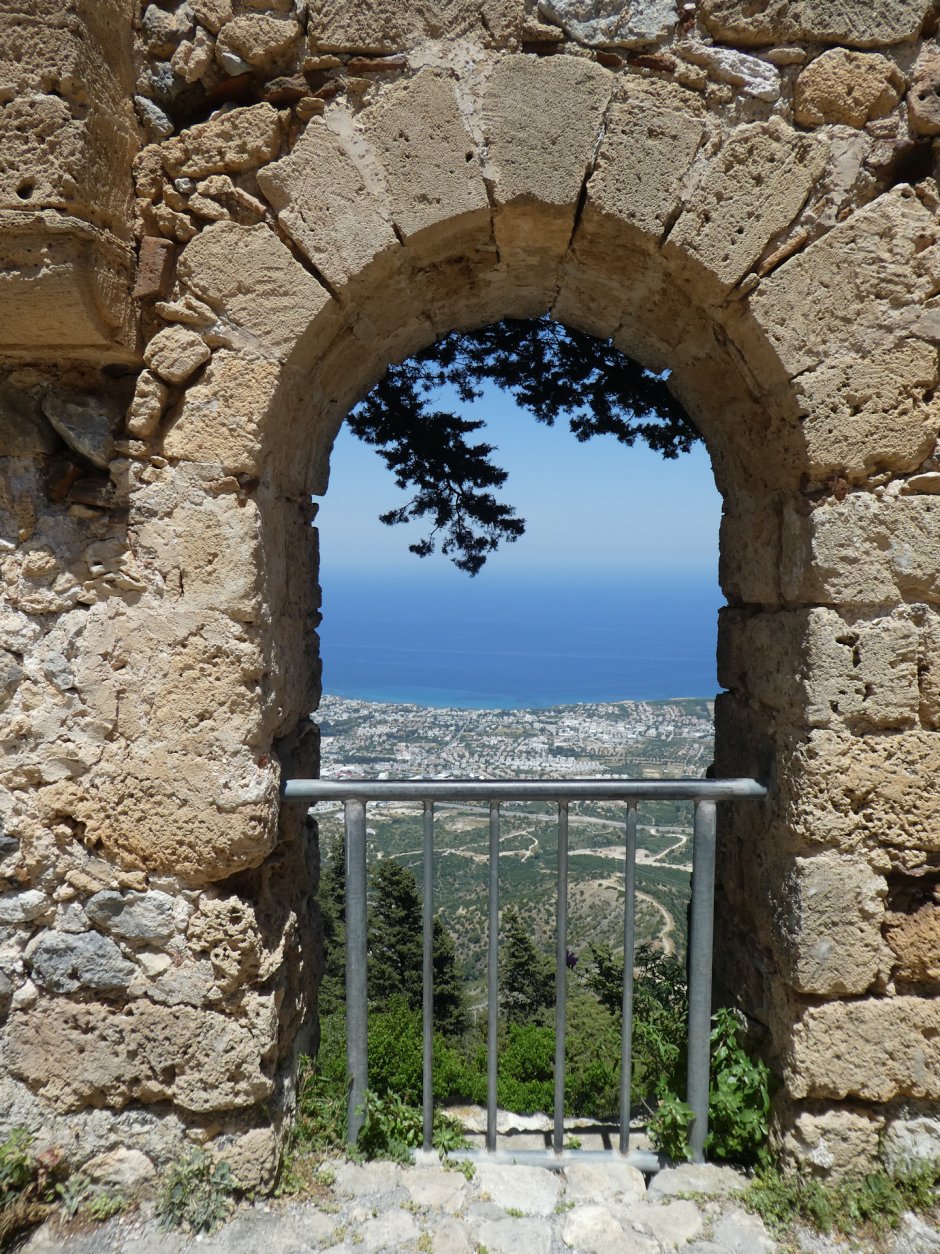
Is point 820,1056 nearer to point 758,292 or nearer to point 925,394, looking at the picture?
point 925,394

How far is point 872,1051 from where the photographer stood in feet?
8.36

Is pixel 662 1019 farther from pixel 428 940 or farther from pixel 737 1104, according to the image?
pixel 428 940

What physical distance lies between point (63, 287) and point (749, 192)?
6.61ft

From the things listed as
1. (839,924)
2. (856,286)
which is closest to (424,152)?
(856,286)

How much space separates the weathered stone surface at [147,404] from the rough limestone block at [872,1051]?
277cm

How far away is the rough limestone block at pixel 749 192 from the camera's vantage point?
2.43m

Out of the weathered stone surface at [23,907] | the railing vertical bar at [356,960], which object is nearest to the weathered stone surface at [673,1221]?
the railing vertical bar at [356,960]

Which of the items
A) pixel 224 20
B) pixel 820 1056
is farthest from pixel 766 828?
pixel 224 20

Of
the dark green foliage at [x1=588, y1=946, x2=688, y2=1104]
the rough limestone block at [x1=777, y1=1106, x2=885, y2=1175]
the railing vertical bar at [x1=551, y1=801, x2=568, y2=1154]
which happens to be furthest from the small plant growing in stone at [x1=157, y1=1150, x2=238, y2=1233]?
the rough limestone block at [x1=777, y1=1106, x2=885, y2=1175]

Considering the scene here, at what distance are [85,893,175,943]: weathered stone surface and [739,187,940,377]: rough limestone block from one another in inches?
101

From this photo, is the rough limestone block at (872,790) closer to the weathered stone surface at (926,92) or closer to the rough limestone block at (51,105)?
the weathered stone surface at (926,92)

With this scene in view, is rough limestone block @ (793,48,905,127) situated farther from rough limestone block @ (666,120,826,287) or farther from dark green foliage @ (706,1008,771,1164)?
dark green foliage @ (706,1008,771,1164)

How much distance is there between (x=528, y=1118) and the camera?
3.57 meters

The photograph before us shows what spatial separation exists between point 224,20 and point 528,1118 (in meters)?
4.24
